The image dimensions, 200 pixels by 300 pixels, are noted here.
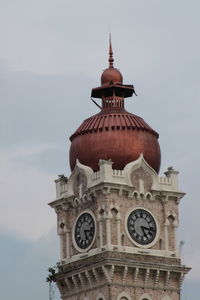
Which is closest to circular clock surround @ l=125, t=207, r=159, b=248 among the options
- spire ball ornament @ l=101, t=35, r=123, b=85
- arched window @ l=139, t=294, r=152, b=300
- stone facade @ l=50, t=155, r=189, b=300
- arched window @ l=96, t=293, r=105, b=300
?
stone facade @ l=50, t=155, r=189, b=300

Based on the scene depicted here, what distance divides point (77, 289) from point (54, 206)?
21.6ft

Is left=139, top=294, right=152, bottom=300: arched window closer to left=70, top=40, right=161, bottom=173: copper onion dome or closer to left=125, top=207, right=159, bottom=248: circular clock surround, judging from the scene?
left=125, top=207, right=159, bottom=248: circular clock surround

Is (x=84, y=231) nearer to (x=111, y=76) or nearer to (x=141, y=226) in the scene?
(x=141, y=226)

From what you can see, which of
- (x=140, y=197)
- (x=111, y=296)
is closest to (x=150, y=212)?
(x=140, y=197)

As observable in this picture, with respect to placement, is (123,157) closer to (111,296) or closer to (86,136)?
(86,136)

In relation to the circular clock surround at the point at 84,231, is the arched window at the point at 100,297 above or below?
below

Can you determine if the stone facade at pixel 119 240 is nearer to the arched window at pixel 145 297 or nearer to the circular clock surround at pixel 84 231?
the arched window at pixel 145 297

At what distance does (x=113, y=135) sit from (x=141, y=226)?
6.43m

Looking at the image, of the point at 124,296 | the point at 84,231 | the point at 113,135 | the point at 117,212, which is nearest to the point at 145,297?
the point at 124,296

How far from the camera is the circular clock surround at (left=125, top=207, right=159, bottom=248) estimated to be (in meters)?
91.1

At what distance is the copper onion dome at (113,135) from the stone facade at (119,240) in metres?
0.90

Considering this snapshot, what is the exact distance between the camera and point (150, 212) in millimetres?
92312

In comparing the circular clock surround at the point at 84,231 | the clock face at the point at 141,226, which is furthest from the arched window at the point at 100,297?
the clock face at the point at 141,226

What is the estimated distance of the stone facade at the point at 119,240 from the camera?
89875 millimetres
